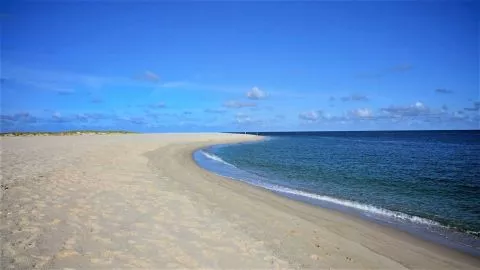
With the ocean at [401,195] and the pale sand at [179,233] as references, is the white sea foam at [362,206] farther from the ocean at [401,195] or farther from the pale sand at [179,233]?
the pale sand at [179,233]

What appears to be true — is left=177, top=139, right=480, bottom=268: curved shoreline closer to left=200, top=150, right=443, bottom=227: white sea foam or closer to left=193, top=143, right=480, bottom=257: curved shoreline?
left=193, top=143, right=480, bottom=257: curved shoreline

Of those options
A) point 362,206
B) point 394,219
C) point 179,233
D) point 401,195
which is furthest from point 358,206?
point 179,233

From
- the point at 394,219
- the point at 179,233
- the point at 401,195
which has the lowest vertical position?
the point at 394,219

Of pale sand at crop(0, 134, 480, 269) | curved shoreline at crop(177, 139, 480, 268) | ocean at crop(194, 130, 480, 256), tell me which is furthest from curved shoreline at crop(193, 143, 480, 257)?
pale sand at crop(0, 134, 480, 269)

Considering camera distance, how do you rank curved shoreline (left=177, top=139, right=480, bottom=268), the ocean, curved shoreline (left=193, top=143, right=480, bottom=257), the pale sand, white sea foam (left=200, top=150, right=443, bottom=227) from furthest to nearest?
white sea foam (left=200, top=150, right=443, bottom=227), the ocean, curved shoreline (left=193, top=143, right=480, bottom=257), curved shoreline (left=177, top=139, right=480, bottom=268), the pale sand

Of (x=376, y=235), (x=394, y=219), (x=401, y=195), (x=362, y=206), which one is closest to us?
(x=376, y=235)

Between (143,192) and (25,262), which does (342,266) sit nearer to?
(25,262)

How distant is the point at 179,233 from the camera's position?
25.5 ft

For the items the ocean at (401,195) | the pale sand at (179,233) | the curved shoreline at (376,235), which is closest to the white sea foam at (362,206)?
the ocean at (401,195)

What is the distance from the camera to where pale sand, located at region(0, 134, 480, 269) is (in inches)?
248

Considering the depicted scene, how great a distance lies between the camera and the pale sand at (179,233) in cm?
629

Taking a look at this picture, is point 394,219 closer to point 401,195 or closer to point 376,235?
point 376,235

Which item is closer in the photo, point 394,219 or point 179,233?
point 179,233

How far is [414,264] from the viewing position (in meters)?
7.37
